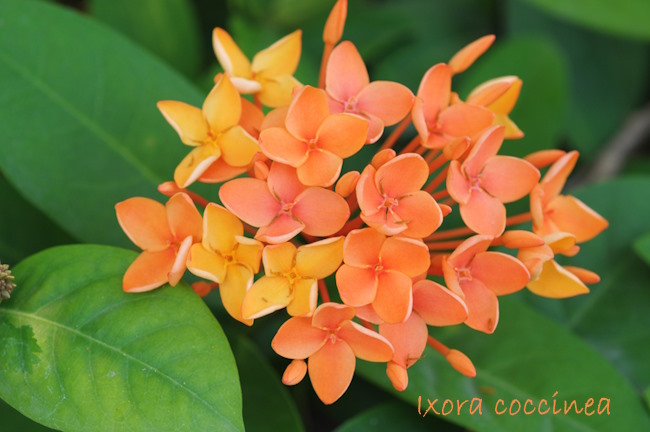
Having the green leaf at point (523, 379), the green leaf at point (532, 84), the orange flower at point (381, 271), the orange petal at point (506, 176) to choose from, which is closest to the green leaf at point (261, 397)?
the green leaf at point (523, 379)

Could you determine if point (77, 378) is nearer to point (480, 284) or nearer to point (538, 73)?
point (480, 284)

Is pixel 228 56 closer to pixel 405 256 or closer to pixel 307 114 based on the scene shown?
pixel 307 114

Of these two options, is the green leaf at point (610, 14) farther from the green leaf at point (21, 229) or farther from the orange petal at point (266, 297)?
the green leaf at point (21, 229)

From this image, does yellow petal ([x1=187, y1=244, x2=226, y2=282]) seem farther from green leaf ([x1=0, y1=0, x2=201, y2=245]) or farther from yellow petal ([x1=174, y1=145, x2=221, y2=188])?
green leaf ([x1=0, y1=0, x2=201, y2=245])

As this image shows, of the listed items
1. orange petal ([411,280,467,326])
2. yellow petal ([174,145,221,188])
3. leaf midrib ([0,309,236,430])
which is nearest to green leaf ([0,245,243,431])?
leaf midrib ([0,309,236,430])

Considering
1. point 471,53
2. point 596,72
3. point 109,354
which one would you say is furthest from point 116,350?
point 596,72

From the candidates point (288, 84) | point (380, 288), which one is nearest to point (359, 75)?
point (288, 84)
